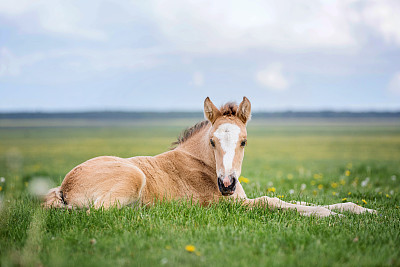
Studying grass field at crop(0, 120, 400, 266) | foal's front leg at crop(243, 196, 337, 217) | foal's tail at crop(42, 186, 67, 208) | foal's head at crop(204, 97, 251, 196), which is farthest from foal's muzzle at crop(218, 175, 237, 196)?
foal's tail at crop(42, 186, 67, 208)

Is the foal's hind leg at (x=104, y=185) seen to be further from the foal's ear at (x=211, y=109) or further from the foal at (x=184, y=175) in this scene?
the foal's ear at (x=211, y=109)

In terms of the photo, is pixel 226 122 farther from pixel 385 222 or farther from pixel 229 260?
pixel 385 222

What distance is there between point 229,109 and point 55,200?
3.51 m

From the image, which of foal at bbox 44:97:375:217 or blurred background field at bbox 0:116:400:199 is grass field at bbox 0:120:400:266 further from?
blurred background field at bbox 0:116:400:199

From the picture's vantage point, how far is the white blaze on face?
16.9 feet

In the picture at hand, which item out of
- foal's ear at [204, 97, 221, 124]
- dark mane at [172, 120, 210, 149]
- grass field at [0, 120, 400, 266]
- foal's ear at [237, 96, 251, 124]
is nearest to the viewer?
grass field at [0, 120, 400, 266]

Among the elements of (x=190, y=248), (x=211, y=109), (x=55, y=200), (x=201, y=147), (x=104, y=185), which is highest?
(x=211, y=109)

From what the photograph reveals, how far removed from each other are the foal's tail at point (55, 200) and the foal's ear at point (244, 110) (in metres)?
3.51

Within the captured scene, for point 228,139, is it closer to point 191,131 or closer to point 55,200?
point 191,131

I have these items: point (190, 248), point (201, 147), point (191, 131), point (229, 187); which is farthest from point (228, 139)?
point (190, 248)

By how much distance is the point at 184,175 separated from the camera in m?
6.21

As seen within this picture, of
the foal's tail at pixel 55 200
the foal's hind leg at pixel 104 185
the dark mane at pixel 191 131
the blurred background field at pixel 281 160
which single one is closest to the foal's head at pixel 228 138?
the dark mane at pixel 191 131

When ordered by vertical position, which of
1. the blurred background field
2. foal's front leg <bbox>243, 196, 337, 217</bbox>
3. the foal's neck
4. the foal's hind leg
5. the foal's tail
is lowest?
the blurred background field

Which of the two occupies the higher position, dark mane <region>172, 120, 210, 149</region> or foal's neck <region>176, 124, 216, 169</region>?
dark mane <region>172, 120, 210, 149</region>
